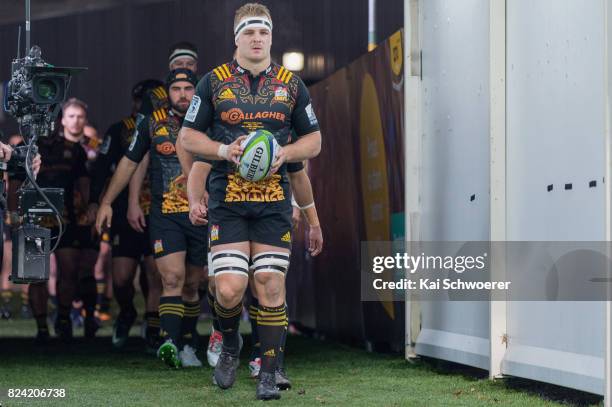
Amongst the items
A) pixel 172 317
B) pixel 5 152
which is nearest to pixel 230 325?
pixel 5 152

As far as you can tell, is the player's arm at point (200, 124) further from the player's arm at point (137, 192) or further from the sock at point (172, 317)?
the player's arm at point (137, 192)

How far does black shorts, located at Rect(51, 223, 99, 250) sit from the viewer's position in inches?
528

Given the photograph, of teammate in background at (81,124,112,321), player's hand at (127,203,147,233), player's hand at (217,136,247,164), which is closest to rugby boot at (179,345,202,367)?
player's hand at (127,203,147,233)

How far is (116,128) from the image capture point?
1241 cm

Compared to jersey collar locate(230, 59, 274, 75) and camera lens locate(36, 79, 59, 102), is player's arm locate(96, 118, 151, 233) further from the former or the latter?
jersey collar locate(230, 59, 274, 75)

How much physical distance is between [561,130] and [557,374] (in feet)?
4.29

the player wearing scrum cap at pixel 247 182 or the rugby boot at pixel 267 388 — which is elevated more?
the player wearing scrum cap at pixel 247 182

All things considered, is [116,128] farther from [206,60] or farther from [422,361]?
[422,361]

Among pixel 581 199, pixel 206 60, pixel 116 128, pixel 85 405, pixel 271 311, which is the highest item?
pixel 206 60

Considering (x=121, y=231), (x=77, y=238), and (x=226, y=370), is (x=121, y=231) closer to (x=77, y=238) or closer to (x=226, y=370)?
(x=77, y=238)

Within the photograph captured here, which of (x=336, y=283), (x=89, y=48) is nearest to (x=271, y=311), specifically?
(x=336, y=283)

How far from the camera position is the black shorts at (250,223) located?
308 inches

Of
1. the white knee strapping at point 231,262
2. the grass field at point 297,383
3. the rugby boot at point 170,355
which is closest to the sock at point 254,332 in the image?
the grass field at point 297,383

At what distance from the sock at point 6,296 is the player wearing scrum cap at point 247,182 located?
35.2 feet
